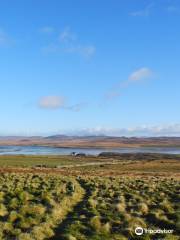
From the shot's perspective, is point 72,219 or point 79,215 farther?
point 79,215

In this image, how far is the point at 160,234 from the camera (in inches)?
563

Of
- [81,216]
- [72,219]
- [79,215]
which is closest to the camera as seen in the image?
[72,219]

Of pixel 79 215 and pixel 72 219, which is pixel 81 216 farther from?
pixel 79 215

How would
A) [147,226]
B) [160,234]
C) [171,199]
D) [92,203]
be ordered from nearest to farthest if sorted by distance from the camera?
[160,234] → [147,226] → [92,203] → [171,199]

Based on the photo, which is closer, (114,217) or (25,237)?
(25,237)

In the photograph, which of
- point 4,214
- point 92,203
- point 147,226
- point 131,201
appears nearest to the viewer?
point 147,226

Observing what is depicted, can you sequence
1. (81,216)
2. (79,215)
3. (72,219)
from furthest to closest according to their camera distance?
(79,215)
(81,216)
(72,219)

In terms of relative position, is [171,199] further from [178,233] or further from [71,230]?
[71,230]

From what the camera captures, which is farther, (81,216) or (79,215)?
(79,215)

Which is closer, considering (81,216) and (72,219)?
(72,219)

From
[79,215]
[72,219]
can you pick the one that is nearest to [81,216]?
[72,219]

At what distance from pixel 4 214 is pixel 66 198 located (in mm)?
5057

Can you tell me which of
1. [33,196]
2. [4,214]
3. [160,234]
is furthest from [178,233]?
[33,196]

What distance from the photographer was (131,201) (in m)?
21.7
